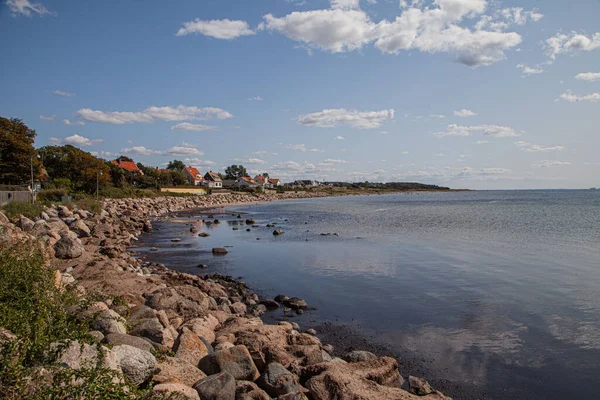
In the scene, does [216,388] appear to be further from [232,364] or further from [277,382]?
[277,382]

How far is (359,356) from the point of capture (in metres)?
10.3

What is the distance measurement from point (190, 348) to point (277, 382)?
1.85 m

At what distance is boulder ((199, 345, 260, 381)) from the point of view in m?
7.58

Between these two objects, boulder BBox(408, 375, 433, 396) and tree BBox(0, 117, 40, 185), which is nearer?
boulder BBox(408, 375, 433, 396)

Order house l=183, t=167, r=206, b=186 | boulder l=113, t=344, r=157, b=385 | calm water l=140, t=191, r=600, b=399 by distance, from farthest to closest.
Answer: house l=183, t=167, r=206, b=186 < calm water l=140, t=191, r=600, b=399 < boulder l=113, t=344, r=157, b=385

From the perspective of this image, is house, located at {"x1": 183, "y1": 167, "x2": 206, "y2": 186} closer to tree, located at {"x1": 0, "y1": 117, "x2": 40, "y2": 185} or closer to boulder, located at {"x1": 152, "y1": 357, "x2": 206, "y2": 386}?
tree, located at {"x1": 0, "y1": 117, "x2": 40, "y2": 185}

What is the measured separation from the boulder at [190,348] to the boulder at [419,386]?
14.6 feet

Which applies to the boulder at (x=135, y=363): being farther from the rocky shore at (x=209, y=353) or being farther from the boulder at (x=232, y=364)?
the boulder at (x=232, y=364)

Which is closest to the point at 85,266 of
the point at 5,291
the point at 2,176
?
the point at 5,291

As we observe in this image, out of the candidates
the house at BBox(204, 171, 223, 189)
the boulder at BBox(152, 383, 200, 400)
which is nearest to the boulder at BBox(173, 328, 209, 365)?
the boulder at BBox(152, 383, 200, 400)

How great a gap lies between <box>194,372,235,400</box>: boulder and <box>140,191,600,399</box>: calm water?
5550 millimetres

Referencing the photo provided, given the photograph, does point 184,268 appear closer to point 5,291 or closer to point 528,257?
point 5,291

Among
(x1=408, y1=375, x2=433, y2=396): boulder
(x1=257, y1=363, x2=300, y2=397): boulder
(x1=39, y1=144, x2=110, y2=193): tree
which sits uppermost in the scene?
(x1=39, y1=144, x2=110, y2=193): tree

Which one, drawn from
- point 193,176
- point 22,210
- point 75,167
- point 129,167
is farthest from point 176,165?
point 22,210
